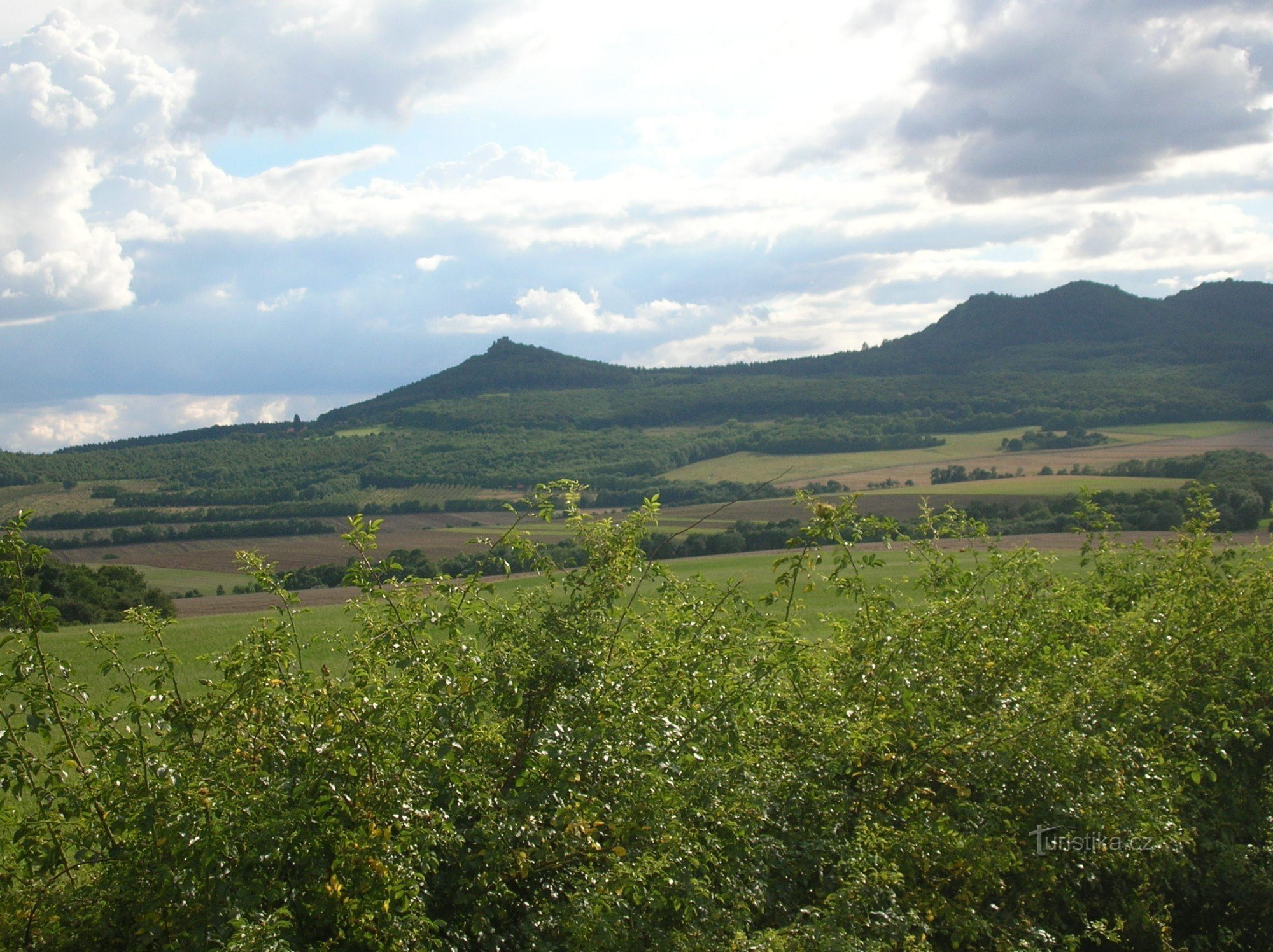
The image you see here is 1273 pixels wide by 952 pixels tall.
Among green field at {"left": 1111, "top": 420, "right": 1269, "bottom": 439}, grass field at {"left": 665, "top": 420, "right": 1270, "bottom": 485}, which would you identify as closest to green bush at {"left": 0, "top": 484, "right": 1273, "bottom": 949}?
grass field at {"left": 665, "top": 420, "right": 1270, "bottom": 485}

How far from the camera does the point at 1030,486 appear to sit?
59.8 meters

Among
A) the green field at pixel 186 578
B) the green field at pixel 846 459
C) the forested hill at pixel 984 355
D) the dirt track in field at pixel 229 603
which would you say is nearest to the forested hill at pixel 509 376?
the forested hill at pixel 984 355

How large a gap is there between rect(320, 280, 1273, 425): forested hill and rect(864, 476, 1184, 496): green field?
56.2m

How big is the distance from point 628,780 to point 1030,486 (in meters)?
59.7

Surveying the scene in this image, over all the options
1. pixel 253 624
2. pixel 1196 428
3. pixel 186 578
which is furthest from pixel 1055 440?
pixel 253 624

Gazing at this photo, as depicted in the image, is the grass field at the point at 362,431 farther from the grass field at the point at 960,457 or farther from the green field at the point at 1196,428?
the green field at the point at 1196,428

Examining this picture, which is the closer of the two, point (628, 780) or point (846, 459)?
point (628, 780)

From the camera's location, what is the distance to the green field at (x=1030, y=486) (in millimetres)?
49281

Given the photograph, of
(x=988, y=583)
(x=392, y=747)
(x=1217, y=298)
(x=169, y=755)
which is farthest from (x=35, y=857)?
(x=1217, y=298)

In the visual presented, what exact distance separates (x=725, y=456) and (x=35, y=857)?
97.2 meters

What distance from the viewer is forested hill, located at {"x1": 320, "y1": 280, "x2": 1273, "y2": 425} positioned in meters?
126

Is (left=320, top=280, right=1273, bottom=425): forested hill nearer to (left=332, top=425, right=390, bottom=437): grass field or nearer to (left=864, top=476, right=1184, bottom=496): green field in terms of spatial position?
(left=332, top=425, right=390, bottom=437): grass field

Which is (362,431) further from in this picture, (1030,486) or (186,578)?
(1030,486)

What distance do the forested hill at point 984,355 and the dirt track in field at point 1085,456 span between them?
3695 cm
